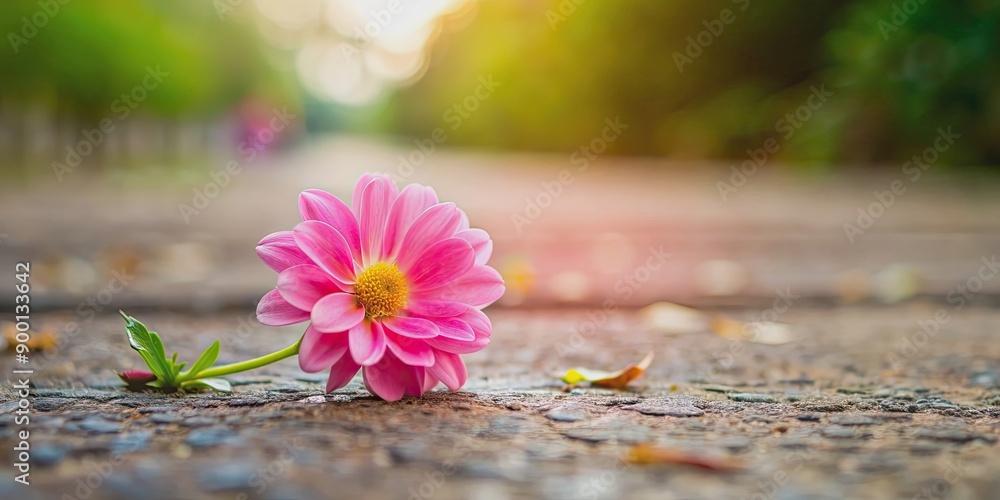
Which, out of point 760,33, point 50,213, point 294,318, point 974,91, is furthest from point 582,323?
point 760,33

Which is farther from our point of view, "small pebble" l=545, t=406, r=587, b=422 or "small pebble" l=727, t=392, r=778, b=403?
"small pebble" l=727, t=392, r=778, b=403

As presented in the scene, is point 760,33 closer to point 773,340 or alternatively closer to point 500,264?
point 500,264
